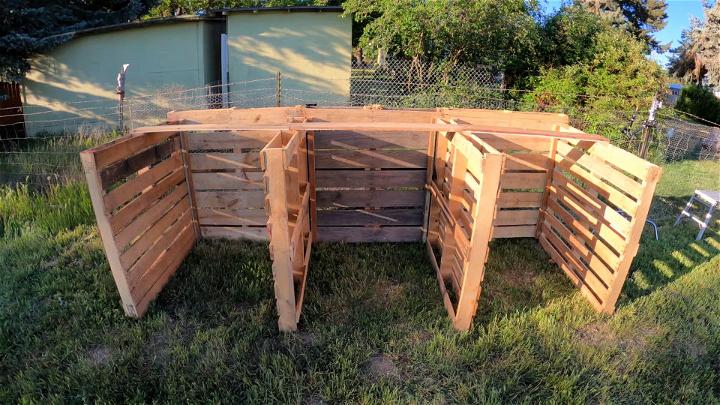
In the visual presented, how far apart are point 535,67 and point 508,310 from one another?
34.2 ft

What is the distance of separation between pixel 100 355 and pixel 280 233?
1467 mm

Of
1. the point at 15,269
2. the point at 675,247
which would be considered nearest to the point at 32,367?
the point at 15,269

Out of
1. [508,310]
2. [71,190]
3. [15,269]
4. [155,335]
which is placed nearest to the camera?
[155,335]

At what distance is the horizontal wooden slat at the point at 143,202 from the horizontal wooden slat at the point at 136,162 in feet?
0.66

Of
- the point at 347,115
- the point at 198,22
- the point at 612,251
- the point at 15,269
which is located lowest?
the point at 15,269

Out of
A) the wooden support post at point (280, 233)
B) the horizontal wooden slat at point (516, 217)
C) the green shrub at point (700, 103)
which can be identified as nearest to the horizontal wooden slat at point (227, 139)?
the wooden support post at point (280, 233)

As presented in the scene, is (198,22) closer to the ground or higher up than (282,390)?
higher up

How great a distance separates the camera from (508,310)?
3.45 meters

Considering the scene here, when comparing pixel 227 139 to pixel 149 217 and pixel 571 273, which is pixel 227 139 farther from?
pixel 571 273

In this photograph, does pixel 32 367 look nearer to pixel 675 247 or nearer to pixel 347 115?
pixel 347 115

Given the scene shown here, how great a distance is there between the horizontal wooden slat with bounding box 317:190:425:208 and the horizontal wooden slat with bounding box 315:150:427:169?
0.28 meters

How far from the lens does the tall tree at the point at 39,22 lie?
36.1 ft

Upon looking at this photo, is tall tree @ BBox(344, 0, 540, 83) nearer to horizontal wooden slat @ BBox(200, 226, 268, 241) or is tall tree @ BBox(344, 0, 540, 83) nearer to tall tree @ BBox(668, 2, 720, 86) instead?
horizontal wooden slat @ BBox(200, 226, 268, 241)

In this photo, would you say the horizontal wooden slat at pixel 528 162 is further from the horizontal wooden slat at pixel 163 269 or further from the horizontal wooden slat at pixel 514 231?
the horizontal wooden slat at pixel 163 269
